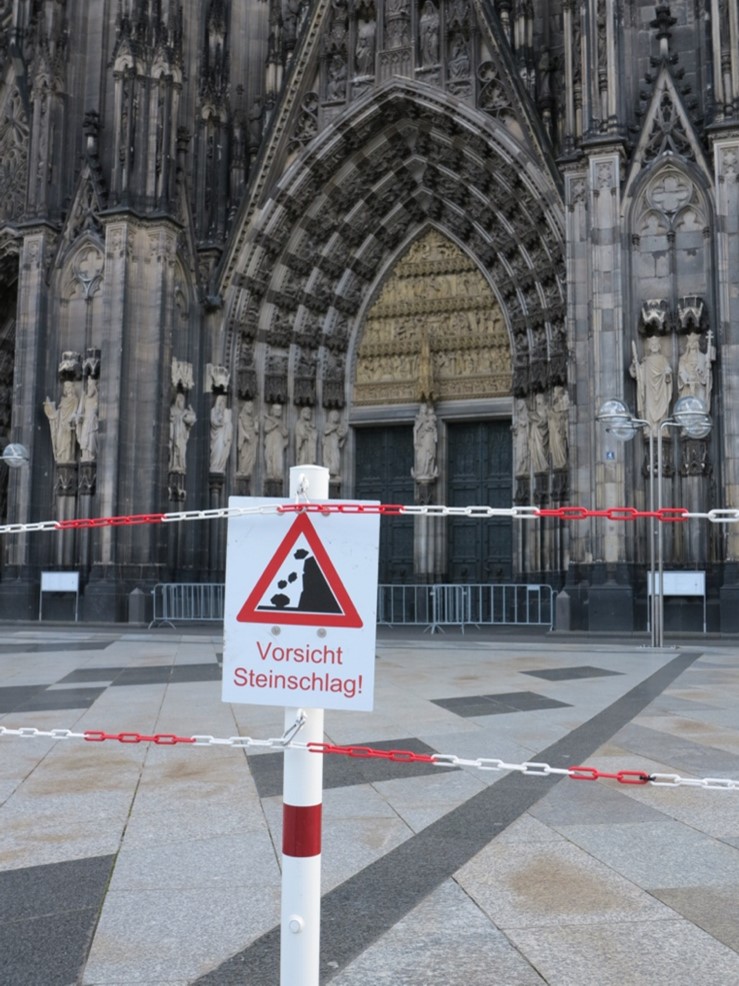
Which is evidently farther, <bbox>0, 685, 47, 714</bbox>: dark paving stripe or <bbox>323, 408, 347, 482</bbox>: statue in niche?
<bbox>323, 408, 347, 482</bbox>: statue in niche

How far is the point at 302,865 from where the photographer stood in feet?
8.15

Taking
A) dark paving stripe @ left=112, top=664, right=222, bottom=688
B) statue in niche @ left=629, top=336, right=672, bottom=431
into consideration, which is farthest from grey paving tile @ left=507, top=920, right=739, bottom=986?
statue in niche @ left=629, top=336, right=672, bottom=431

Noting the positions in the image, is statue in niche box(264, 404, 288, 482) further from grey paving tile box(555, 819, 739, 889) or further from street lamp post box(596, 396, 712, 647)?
grey paving tile box(555, 819, 739, 889)

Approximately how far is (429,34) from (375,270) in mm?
5206

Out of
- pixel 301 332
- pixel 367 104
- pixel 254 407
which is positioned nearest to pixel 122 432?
pixel 254 407

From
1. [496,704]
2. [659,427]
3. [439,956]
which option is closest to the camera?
[439,956]

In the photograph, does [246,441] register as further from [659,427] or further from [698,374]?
[659,427]

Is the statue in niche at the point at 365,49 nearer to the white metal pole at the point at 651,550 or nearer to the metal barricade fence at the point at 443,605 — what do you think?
the white metal pole at the point at 651,550

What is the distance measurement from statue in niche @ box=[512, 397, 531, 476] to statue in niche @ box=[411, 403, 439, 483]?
1.90 m

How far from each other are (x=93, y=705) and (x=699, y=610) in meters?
11.4

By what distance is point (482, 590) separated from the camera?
1967cm

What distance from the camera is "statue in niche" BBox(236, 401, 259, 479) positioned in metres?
21.8

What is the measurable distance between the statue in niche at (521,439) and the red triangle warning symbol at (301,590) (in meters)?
18.4

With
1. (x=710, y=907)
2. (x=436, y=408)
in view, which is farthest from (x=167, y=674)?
(x=436, y=408)
